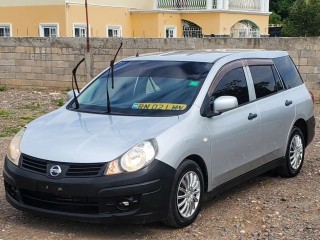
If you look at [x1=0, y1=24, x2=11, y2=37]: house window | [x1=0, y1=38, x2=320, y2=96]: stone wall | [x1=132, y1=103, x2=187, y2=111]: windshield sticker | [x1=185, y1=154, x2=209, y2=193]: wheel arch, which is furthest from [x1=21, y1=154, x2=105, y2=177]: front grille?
[x1=0, y1=24, x2=11, y2=37]: house window

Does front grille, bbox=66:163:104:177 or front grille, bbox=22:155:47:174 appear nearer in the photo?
front grille, bbox=66:163:104:177

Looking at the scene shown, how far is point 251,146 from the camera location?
578 cm

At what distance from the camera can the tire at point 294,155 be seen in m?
6.64

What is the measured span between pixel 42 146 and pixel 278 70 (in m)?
3.27

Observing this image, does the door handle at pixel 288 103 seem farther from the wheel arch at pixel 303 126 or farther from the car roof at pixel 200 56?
the car roof at pixel 200 56

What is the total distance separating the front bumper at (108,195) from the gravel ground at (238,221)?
30 cm

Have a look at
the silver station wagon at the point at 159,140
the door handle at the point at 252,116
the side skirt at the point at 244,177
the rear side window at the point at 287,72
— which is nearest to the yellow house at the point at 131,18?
the rear side window at the point at 287,72

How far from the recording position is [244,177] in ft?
19.0

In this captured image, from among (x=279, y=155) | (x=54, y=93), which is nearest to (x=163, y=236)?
(x=279, y=155)

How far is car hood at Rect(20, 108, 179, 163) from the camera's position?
455 cm

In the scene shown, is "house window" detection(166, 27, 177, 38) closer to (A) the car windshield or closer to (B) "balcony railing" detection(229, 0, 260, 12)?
(B) "balcony railing" detection(229, 0, 260, 12)

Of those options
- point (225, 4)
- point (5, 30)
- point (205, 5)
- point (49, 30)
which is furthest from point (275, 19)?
point (5, 30)

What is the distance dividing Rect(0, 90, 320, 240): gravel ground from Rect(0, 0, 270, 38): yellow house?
20.8 metres

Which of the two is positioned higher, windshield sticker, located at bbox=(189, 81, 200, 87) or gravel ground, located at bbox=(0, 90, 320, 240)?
windshield sticker, located at bbox=(189, 81, 200, 87)
